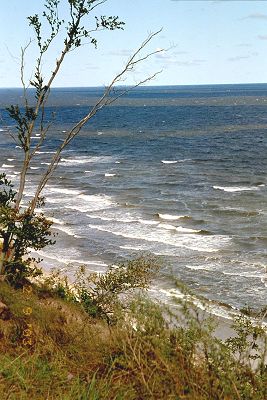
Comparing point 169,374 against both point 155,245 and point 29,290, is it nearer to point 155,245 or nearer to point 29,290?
point 29,290

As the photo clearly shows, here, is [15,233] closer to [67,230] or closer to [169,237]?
[169,237]

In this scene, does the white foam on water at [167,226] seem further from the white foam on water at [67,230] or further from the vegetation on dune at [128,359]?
the vegetation on dune at [128,359]

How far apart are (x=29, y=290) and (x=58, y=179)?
3402 centimetres

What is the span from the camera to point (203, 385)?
5.22 meters

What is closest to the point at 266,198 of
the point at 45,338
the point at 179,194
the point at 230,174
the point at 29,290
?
the point at 179,194

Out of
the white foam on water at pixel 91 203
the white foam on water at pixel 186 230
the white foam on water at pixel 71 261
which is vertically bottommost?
the white foam on water at pixel 71 261

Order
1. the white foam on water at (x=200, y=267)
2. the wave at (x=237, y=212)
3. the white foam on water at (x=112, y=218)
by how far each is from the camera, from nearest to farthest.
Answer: the white foam on water at (x=200, y=267) → the white foam on water at (x=112, y=218) → the wave at (x=237, y=212)

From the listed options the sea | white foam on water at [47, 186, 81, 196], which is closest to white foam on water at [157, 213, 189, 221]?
the sea

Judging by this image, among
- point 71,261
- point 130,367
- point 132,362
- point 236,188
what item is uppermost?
point 132,362

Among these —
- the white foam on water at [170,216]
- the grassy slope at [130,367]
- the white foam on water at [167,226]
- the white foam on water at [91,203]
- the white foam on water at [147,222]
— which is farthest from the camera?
the white foam on water at [91,203]

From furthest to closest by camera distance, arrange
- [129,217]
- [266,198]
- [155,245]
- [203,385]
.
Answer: [266,198] < [129,217] < [155,245] < [203,385]

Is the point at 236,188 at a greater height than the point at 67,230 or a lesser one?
greater

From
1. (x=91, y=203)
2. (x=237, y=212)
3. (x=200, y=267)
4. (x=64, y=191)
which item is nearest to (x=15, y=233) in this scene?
(x=200, y=267)

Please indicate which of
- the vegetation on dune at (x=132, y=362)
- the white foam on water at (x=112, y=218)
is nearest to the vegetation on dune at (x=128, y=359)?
the vegetation on dune at (x=132, y=362)
